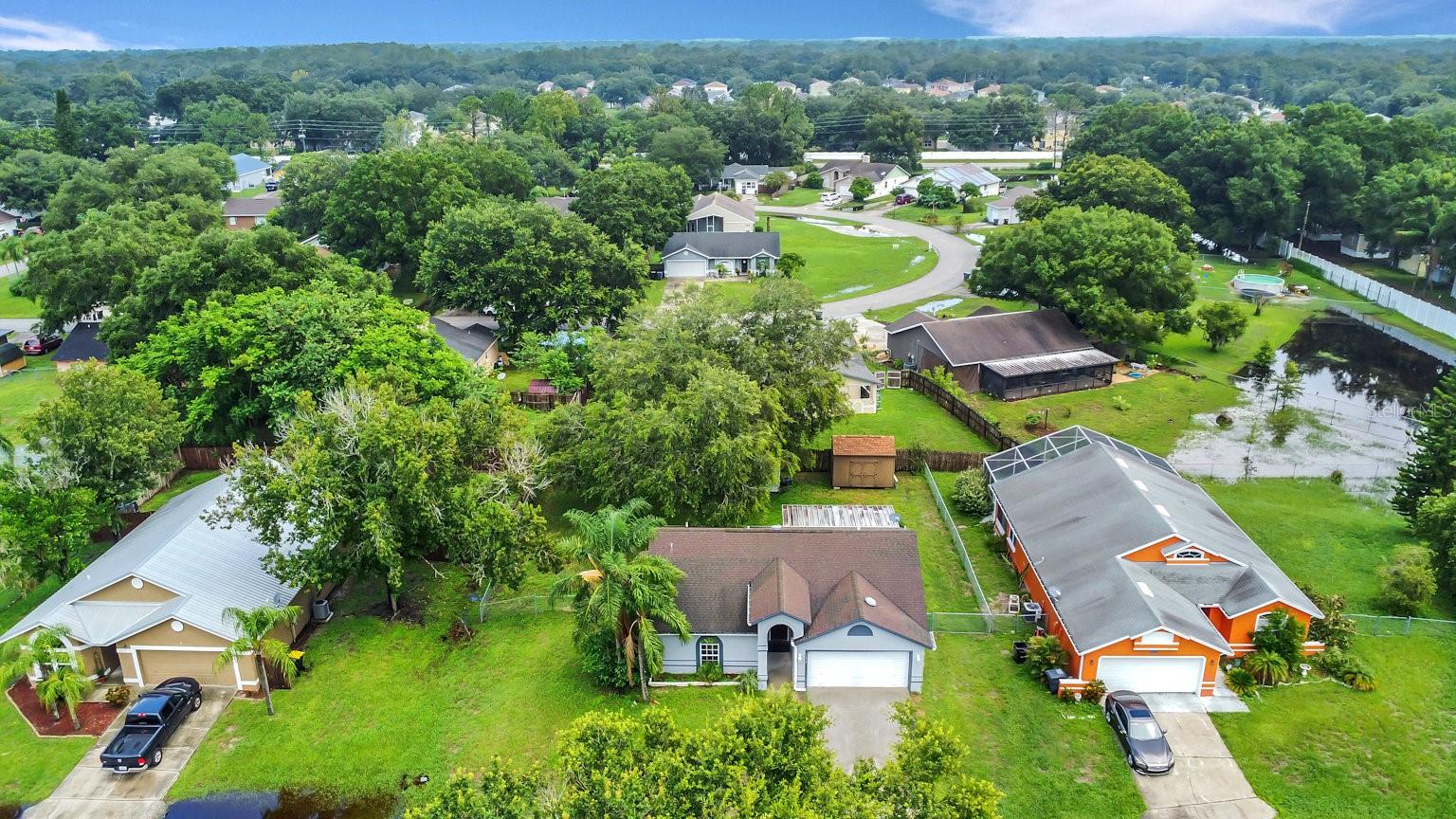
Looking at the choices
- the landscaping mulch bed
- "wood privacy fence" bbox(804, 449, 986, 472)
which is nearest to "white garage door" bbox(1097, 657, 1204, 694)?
"wood privacy fence" bbox(804, 449, 986, 472)

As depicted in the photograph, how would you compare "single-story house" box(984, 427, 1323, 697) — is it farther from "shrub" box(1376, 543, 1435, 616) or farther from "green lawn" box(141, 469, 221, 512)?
Answer: "green lawn" box(141, 469, 221, 512)

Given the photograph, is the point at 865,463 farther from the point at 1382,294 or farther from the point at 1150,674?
the point at 1382,294

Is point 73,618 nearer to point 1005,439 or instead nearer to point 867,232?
point 1005,439

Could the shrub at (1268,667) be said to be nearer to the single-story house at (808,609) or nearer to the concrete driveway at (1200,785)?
the concrete driveway at (1200,785)

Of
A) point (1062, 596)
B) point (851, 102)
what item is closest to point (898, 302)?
point (1062, 596)

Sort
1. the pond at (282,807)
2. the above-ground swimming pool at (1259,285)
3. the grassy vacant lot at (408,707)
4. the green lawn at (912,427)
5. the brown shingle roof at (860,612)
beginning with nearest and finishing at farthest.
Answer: the pond at (282,807), the grassy vacant lot at (408,707), the brown shingle roof at (860,612), the green lawn at (912,427), the above-ground swimming pool at (1259,285)

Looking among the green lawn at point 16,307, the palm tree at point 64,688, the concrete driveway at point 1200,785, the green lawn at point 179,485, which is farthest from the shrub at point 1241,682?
the green lawn at point 16,307

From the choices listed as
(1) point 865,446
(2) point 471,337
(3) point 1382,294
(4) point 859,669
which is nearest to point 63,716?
(4) point 859,669
